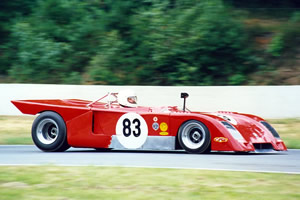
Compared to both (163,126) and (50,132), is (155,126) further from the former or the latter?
(50,132)

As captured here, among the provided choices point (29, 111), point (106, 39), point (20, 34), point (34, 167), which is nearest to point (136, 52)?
point (106, 39)

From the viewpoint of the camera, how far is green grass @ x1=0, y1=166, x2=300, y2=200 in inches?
218

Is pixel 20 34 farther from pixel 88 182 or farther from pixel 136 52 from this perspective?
pixel 88 182

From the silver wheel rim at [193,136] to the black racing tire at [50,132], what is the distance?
220 cm

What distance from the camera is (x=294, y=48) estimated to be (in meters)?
18.8

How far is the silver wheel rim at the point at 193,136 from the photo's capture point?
28.7 ft

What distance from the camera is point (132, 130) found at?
29.8 feet

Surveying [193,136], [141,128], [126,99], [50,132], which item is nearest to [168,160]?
[193,136]

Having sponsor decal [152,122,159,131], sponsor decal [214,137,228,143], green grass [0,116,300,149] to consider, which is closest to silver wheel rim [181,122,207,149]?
sponsor decal [214,137,228,143]

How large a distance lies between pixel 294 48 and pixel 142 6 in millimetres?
6062

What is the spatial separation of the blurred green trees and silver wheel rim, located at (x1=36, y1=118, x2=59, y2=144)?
8.28 metres

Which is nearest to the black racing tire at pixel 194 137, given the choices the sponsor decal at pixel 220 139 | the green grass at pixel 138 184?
the sponsor decal at pixel 220 139

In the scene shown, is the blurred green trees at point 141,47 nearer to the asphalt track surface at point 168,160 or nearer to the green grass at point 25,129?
the green grass at point 25,129

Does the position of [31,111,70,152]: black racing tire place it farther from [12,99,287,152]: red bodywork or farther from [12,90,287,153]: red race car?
[12,99,287,152]: red bodywork
